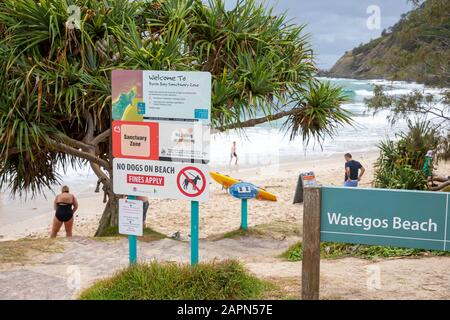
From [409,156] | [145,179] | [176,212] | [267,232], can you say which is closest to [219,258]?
[267,232]

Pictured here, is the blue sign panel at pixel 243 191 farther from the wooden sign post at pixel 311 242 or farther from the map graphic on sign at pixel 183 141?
the wooden sign post at pixel 311 242

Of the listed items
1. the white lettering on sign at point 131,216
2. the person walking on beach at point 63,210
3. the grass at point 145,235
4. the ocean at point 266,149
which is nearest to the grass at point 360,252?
the grass at point 145,235

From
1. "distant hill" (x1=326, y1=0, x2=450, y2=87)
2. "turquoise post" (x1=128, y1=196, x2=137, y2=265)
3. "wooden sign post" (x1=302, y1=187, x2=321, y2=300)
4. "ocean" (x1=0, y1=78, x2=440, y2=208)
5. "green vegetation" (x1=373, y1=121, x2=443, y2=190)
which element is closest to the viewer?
"wooden sign post" (x1=302, y1=187, x2=321, y2=300)

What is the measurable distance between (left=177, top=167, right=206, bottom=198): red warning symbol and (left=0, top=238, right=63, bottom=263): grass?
296 cm

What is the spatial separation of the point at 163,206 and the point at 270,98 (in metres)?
7.05

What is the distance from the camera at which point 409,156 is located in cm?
1343

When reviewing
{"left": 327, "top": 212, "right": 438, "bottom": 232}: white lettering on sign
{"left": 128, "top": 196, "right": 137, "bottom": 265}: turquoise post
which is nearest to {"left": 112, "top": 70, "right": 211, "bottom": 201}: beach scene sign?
{"left": 128, "top": 196, "right": 137, "bottom": 265}: turquoise post

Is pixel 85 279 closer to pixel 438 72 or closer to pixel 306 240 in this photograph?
pixel 306 240

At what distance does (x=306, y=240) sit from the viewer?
16.3 ft

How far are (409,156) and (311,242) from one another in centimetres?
925

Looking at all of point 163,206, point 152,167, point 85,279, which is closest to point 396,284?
point 152,167

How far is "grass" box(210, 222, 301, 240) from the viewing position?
1028 centimetres

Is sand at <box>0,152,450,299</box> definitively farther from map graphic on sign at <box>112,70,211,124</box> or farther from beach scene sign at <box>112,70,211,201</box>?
map graphic on sign at <box>112,70,211,124</box>

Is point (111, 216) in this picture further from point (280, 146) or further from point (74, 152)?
point (280, 146)
